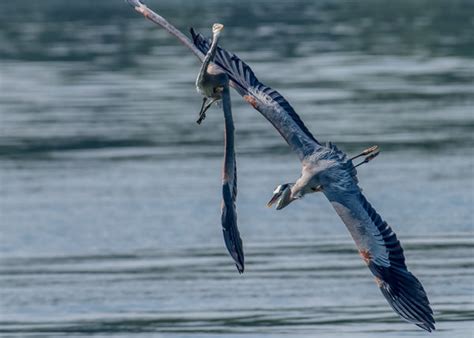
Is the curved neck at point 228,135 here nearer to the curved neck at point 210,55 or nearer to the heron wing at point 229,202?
the heron wing at point 229,202

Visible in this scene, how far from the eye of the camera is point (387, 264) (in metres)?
11.2

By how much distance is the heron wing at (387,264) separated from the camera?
1114 centimetres

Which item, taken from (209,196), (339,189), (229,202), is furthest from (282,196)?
(209,196)

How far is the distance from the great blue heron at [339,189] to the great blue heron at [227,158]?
0.18 meters

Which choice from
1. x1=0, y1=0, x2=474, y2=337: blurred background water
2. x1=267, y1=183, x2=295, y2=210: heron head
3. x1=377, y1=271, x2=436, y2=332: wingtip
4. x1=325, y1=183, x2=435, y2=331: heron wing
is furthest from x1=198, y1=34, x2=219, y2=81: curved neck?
x1=0, y1=0, x2=474, y2=337: blurred background water

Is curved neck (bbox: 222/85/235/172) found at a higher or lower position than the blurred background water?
higher

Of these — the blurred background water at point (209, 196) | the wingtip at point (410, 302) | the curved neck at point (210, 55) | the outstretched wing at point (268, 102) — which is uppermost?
the curved neck at point (210, 55)

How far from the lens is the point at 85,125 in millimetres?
29922

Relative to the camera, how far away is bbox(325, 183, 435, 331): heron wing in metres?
11.1

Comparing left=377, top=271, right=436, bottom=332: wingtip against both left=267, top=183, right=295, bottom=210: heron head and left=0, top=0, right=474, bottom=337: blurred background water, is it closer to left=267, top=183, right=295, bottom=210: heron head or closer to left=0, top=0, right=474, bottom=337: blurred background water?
left=267, top=183, right=295, bottom=210: heron head

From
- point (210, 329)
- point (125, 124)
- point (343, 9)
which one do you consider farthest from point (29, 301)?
point (343, 9)

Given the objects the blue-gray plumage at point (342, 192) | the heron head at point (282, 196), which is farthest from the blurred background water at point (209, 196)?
the blue-gray plumage at point (342, 192)

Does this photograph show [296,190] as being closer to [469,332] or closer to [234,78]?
[234,78]

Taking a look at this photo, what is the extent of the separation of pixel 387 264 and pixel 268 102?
1.58m
